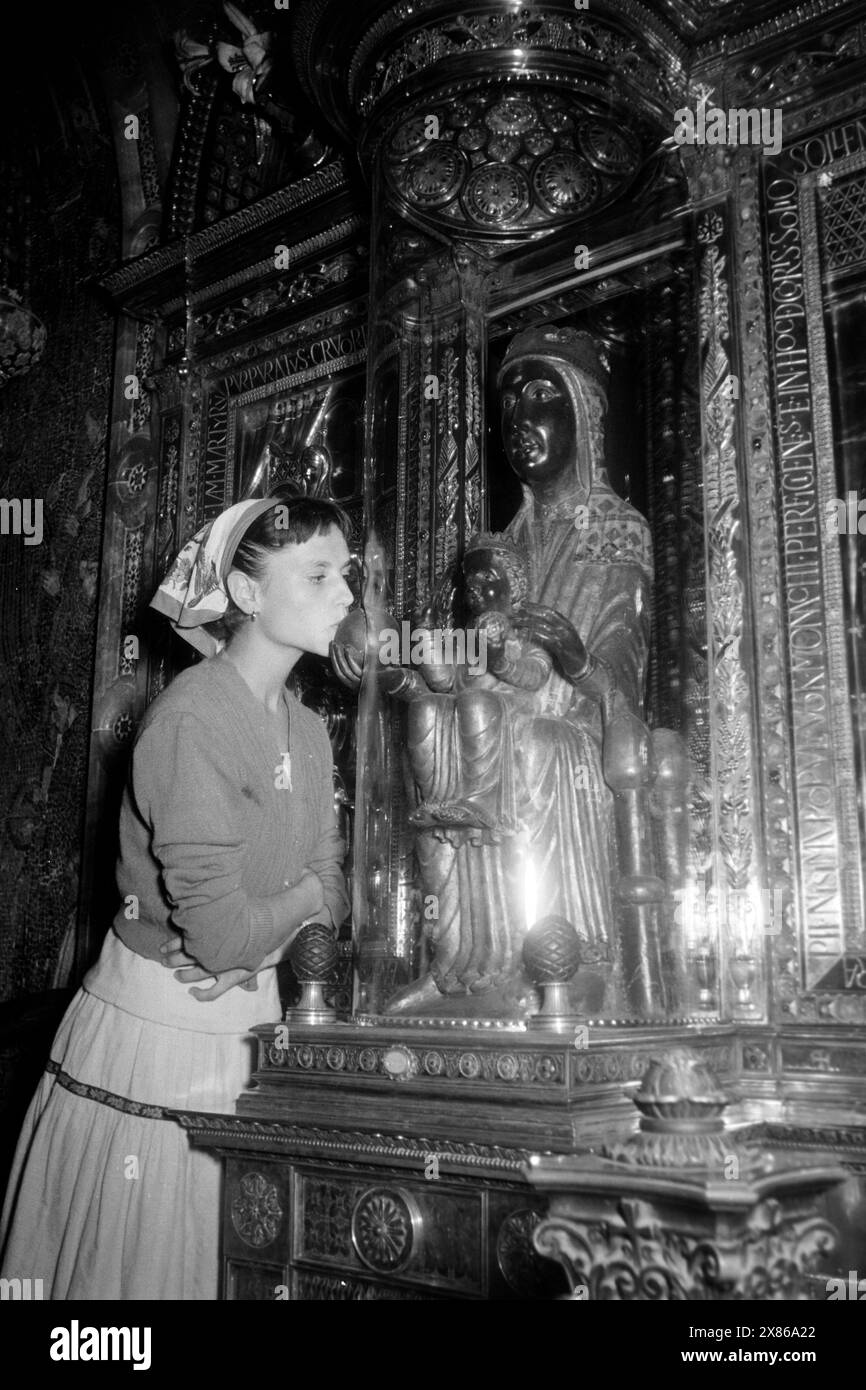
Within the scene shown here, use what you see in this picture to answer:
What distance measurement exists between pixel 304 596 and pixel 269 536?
199 mm

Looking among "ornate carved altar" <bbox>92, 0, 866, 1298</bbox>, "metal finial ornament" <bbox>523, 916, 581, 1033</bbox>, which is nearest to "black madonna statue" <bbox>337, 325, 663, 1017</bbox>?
"ornate carved altar" <bbox>92, 0, 866, 1298</bbox>

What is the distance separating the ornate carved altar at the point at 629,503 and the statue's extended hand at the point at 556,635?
10.1 inches

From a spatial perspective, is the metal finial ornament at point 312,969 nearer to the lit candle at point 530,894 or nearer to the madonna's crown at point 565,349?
the lit candle at point 530,894

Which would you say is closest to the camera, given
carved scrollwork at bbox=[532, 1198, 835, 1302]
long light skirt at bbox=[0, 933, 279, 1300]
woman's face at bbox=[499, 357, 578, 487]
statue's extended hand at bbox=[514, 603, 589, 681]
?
carved scrollwork at bbox=[532, 1198, 835, 1302]

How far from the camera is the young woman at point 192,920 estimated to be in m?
3.20

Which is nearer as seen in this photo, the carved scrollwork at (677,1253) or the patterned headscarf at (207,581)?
the carved scrollwork at (677,1253)

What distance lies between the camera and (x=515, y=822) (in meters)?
3.34

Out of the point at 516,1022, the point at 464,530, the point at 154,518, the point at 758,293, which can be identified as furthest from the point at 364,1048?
the point at 154,518

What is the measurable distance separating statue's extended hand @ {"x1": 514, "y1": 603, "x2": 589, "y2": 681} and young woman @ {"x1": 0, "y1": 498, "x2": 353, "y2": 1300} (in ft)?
2.04

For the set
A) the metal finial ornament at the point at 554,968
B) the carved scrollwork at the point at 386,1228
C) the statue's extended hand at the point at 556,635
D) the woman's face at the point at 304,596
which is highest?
the woman's face at the point at 304,596

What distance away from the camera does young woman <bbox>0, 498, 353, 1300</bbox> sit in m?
3.20

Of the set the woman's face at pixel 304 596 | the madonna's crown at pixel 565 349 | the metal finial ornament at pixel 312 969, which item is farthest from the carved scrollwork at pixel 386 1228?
the madonna's crown at pixel 565 349

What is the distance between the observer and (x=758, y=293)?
3.72 meters

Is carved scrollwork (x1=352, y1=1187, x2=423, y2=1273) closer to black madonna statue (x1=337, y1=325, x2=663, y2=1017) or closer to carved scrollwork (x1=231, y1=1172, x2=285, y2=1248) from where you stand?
carved scrollwork (x1=231, y1=1172, x2=285, y2=1248)
